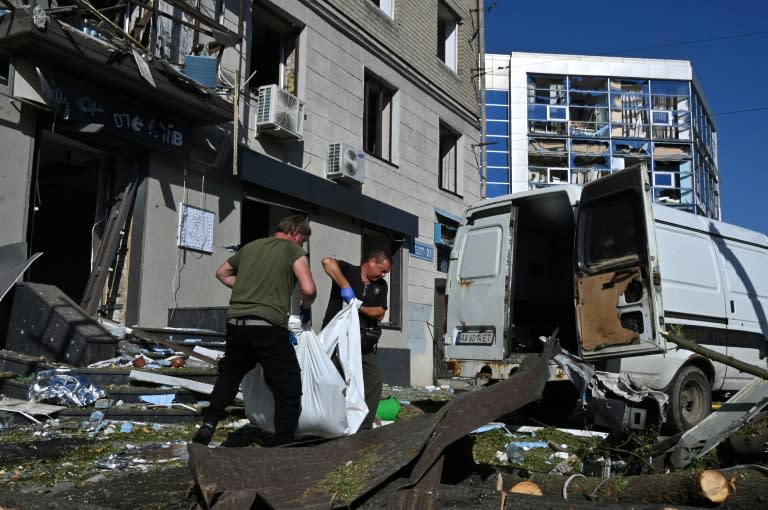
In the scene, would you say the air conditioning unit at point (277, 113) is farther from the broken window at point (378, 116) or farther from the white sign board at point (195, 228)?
the broken window at point (378, 116)

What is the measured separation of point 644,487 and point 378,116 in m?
11.6

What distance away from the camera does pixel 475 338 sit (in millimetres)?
7996

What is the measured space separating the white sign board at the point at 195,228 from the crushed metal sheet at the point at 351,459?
20.7 ft

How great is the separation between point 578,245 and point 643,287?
3.28 ft

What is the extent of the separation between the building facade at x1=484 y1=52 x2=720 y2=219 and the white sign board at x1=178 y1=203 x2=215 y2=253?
129 ft

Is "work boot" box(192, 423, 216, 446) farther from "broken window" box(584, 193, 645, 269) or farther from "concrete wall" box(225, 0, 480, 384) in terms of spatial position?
"concrete wall" box(225, 0, 480, 384)

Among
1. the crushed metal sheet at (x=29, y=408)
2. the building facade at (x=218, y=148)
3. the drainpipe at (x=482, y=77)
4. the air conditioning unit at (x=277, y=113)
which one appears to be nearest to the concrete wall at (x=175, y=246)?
the building facade at (x=218, y=148)

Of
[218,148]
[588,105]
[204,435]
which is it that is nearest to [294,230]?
[204,435]

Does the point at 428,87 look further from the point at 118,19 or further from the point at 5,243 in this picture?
the point at 5,243

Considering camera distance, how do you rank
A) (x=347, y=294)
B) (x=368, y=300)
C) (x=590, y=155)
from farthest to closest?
(x=590, y=155)
(x=368, y=300)
(x=347, y=294)

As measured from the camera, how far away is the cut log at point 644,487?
10.1ft

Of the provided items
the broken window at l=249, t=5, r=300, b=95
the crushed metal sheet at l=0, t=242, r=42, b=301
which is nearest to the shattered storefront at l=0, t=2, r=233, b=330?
the crushed metal sheet at l=0, t=242, r=42, b=301

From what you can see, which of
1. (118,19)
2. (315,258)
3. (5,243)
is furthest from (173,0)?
(315,258)

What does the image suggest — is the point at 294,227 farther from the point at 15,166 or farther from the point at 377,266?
the point at 15,166
